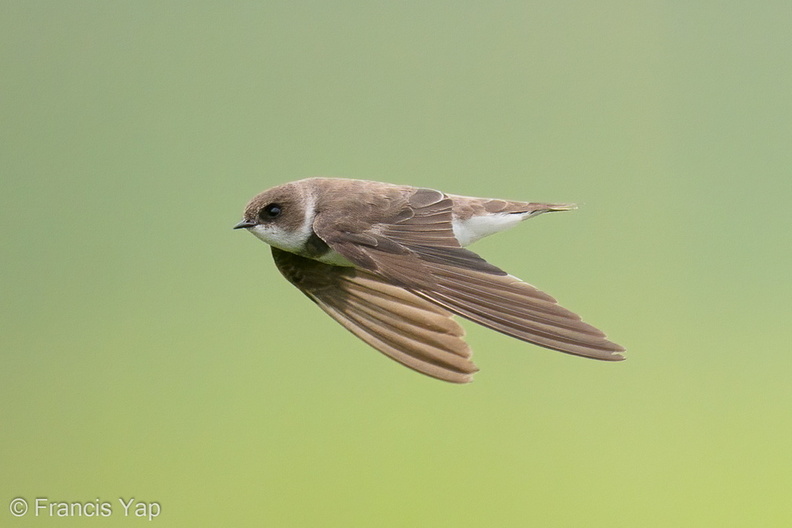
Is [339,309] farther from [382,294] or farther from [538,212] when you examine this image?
[538,212]

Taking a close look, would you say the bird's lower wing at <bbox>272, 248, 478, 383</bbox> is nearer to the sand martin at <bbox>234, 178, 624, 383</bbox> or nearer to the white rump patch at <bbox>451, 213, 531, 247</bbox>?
the sand martin at <bbox>234, 178, 624, 383</bbox>

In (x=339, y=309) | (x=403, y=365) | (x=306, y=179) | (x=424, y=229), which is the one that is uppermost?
(x=306, y=179)

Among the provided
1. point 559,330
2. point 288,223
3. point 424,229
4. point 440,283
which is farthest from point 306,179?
point 559,330

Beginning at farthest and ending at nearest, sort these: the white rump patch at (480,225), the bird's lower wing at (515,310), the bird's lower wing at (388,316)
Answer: the white rump patch at (480,225)
the bird's lower wing at (388,316)
the bird's lower wing at (515,310)

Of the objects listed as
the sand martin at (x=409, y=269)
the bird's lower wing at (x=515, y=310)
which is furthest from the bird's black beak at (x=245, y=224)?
the bird's lower wing at (x=515, y=310)

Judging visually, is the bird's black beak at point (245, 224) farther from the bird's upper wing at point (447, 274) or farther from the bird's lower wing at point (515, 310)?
the bird's lower wing at point (515, 310)

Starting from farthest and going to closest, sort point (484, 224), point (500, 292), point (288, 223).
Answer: point (484, 224) → point (288, 223) → point (500, 292)
